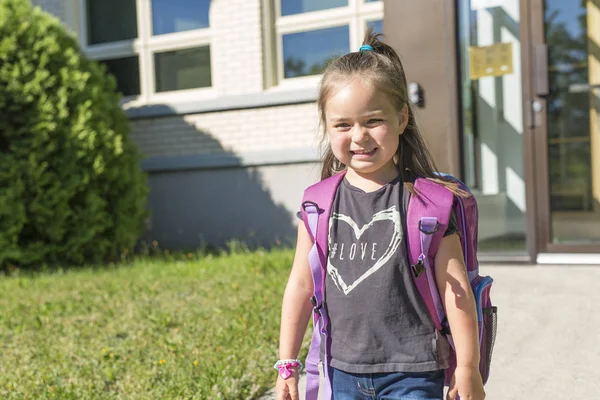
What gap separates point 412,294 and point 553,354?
5.99 feet

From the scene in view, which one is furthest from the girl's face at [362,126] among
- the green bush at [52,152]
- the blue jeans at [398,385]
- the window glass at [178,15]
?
the window glass at [178,15]

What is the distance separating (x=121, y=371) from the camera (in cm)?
326

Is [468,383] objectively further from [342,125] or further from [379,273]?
[342,125]

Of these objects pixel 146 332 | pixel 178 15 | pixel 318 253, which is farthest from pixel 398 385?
pixel 178 15

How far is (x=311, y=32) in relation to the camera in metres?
7.53

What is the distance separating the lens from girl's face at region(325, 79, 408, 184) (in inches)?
68.5

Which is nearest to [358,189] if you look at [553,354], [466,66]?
[553,354]

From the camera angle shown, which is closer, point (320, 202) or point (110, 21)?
point (320, 202)

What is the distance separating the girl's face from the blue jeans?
536 mm

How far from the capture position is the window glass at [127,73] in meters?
8.52

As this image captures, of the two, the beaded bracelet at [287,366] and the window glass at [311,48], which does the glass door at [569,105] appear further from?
the beaded bracelet at [287,366]

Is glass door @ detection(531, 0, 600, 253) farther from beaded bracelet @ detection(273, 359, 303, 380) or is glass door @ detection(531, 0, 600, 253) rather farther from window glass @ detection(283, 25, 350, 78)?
beaded bracelet @ detection(273, 359, 303, 380)

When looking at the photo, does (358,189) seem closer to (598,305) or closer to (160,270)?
(598,305)

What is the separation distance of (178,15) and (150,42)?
0.49 meters
